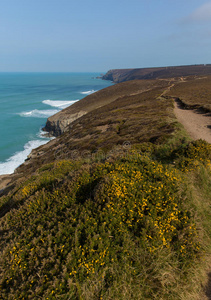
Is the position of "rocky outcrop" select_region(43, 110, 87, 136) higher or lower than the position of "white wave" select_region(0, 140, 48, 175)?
higher

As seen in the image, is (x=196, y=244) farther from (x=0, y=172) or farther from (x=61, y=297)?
(x=0, y=172)

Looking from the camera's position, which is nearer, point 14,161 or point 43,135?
point 14,161

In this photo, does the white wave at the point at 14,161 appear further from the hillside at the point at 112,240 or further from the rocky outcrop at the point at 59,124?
the hillside at the point at 112,240

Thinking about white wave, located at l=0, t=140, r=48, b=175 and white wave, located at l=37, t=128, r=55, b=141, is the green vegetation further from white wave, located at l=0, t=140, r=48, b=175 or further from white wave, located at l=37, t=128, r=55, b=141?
white wave, located at l=37, t=128, r=55, b=141

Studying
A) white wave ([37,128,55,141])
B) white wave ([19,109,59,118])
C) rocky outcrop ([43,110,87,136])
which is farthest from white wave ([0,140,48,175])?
white wave ([19,109,59,118])

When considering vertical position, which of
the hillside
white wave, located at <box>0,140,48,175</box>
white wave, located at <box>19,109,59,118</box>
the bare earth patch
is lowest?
white wave, located at <box>0,140,48,175</box>

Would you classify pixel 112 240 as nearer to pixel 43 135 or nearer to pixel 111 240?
pixel 111 240

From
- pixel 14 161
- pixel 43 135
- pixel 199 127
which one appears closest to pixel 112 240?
pixel 199 127

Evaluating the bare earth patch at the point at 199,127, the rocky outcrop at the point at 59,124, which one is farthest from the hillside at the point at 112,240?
the rocky outcrop at the point at 59,124
